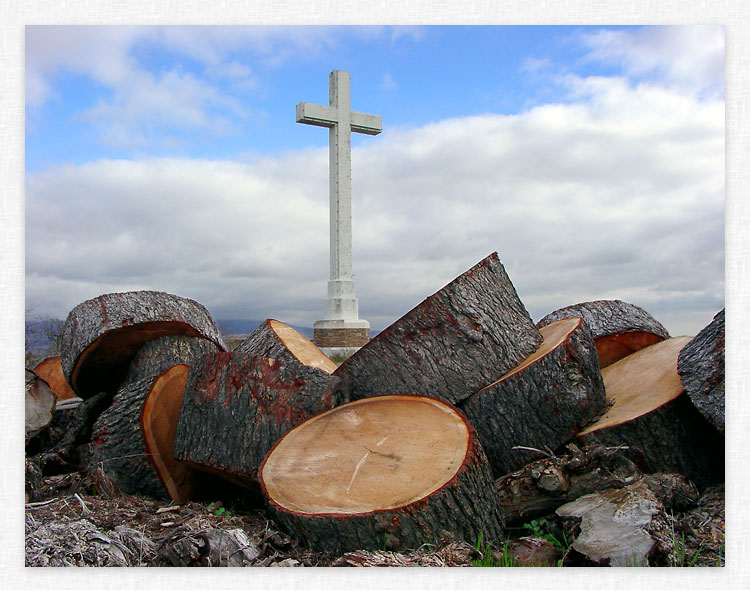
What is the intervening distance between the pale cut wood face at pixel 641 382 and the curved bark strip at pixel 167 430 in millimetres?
2170

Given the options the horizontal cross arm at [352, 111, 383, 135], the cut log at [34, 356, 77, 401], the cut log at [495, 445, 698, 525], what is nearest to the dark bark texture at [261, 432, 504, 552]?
the cut log at [495, 445, 698, 525]

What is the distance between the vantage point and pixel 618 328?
13.8ft

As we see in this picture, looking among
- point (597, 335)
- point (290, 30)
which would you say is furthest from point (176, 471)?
point (597, 335)

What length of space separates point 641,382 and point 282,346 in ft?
6.81

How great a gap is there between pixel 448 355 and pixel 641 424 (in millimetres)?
1026

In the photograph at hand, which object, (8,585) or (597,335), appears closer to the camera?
(8,585)

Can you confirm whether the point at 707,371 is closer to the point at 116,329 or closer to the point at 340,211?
the point at 116,329

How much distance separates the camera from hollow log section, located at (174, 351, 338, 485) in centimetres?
301

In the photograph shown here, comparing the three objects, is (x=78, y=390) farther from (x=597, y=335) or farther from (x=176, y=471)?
(x=597, y=335)

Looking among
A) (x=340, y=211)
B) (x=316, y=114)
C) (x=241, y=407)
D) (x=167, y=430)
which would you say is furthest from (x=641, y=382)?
(x=316, y=114)

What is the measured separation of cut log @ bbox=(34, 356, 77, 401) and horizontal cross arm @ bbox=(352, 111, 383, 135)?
637 cm

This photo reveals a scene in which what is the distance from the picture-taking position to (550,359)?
3.10 m

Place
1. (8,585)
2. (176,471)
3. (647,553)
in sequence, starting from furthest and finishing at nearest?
(176,471) → (8,585) → (647,553)

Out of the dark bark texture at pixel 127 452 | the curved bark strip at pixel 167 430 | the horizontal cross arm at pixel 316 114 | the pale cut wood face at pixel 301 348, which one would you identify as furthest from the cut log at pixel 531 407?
the horizontal cross arm at pixel 316 114
